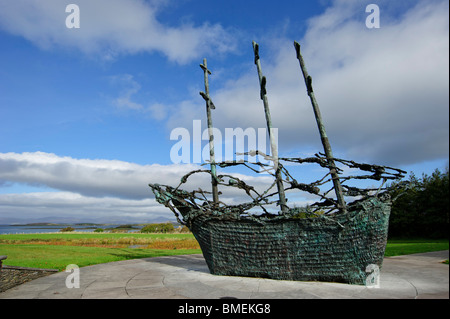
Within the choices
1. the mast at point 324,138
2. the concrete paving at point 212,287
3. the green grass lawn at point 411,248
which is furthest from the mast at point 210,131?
the green grass lawn at point 411,248

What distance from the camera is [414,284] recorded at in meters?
6.66

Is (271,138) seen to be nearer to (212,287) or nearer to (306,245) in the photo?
(306,245)

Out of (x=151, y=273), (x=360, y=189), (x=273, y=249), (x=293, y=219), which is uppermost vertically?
(x=360, y=189)

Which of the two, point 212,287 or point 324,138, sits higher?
point 324,138

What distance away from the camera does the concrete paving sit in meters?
5.75

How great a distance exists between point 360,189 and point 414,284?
109 inches

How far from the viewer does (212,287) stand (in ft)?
21.5

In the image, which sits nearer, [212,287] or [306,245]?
[212,287]

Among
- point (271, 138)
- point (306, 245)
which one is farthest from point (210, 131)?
point (306, 245)

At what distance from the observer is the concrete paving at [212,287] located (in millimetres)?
5754
